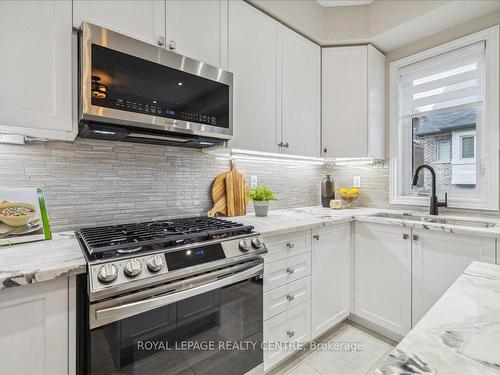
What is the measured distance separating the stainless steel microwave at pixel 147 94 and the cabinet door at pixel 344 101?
3.85 feet

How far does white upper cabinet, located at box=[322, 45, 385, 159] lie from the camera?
2389 millimetres

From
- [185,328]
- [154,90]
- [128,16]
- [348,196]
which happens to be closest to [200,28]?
[128,16]

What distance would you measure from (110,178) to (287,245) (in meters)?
1.14

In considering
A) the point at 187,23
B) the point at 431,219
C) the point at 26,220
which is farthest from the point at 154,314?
the point at 431,219

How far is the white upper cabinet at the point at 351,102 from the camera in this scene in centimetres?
239

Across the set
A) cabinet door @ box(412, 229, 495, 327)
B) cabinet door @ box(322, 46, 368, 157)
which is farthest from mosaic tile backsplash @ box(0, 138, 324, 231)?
cabinet door @ box(412, 229, 495, 327)

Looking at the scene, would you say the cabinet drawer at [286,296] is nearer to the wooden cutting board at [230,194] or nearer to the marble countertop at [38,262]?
the wooden cutting board at [230,194]

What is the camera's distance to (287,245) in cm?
162

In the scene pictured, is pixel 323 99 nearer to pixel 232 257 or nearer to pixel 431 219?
pixel 431 219

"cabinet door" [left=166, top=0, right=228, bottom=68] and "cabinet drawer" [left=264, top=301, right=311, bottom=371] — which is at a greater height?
"cabinet door" [left=166, top=0, right=228, bottom=68]

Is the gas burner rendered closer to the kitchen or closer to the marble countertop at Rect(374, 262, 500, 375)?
the kitchen

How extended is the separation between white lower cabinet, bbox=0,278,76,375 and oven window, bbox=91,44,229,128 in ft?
2.63

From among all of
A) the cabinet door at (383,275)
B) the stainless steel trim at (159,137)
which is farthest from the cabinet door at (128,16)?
the cabinet door at (383,275)

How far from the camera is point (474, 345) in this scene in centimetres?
49
